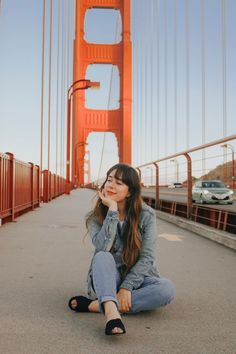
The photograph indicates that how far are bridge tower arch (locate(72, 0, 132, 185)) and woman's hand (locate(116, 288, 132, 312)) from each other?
27135 mm

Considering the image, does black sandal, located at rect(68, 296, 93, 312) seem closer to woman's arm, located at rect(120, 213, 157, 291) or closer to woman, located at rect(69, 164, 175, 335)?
woman, located at rect(69, 164, 175, 335)

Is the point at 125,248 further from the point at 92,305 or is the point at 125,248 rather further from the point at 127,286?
the point at 92,305

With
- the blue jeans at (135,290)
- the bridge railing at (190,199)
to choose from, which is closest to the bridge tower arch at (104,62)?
the bridge railing at (190,199)

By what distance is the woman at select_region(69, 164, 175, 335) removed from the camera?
6.68 feet

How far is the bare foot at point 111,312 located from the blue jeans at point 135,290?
0.07 meters

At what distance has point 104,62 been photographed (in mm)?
32406

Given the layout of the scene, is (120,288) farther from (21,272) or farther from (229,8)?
(229,8)

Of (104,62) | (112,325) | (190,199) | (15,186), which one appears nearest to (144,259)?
(112,325)

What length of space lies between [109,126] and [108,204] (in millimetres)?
30358

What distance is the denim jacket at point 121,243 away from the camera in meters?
2.07

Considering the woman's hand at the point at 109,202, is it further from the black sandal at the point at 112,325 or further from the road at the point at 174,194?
the road at the point at 174,194

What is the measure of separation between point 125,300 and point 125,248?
25 centimetres

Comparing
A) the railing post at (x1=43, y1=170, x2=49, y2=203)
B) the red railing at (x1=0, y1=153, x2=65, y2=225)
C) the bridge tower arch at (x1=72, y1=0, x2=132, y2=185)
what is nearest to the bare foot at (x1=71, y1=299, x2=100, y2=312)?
the red railing at (x1=0, y1=153, x2=65, y2=225)

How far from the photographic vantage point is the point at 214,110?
17.1 meters
